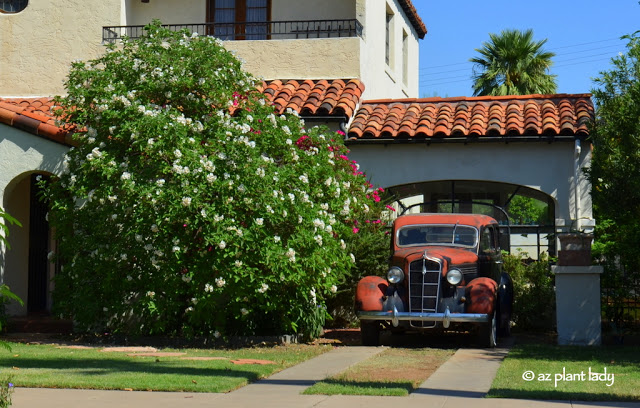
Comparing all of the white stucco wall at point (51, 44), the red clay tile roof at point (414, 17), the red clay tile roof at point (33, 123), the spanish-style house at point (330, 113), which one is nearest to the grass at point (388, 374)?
the spanish-style house at point (330, 113)

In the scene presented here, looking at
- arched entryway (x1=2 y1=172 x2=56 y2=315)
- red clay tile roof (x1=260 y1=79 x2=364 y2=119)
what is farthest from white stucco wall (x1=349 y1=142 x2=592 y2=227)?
arched entryway (x1=2 y1=172 x2=56 y2=315)

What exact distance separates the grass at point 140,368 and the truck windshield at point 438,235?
249 centimetres

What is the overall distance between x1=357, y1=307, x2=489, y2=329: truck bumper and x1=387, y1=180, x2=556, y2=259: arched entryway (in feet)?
14.8

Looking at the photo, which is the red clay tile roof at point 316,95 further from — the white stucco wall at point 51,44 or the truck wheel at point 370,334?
the truck wheel at point 370,334

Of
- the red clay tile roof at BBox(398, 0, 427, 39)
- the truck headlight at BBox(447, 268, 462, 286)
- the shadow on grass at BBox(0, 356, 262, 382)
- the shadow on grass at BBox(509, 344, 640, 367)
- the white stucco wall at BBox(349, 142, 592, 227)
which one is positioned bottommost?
the shadow on grass at BBox(0, 356, 262, 382)

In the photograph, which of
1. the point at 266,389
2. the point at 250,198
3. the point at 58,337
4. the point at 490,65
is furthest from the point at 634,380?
the point at 490,65

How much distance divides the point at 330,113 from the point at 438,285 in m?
5.40

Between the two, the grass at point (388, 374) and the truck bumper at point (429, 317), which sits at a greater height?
the truck bumper at point (429, 317)

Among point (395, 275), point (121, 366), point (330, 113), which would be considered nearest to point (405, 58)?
point (330, 113)

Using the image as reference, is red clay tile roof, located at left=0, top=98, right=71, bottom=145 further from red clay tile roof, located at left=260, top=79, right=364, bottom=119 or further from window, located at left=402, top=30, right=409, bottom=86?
window, located at left=402, top=30, right=409, bottom=86

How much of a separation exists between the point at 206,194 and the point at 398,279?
3.32 meters

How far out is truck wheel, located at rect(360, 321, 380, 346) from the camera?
13.6m

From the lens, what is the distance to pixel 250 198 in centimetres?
1237

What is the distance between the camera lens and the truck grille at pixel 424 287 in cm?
1327
